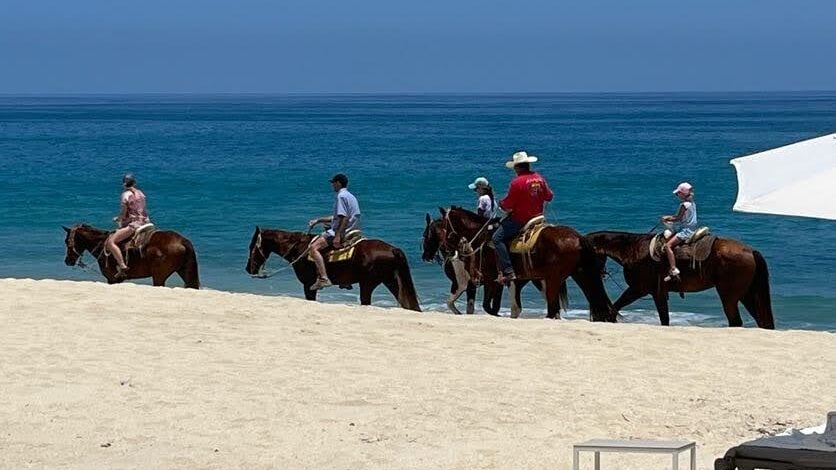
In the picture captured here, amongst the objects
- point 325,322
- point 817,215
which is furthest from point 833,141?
point 325,322

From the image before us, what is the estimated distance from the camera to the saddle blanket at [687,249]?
56.4 ft

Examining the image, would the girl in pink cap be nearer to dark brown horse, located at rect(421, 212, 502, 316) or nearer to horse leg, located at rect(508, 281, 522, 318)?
horse leg, located at rect(508, 281, 522, 318)

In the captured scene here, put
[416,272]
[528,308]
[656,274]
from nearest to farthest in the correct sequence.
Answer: [656,274], [528,308], [416,272]

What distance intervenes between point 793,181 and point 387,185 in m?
48.8

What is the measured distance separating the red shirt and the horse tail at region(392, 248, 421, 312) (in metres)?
2.10

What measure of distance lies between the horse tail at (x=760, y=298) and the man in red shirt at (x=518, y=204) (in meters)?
2.73

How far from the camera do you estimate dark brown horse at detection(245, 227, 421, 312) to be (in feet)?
60.6

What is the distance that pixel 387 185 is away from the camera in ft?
186

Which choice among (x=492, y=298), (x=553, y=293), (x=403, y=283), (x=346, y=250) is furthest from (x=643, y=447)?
(x=492, y=298)

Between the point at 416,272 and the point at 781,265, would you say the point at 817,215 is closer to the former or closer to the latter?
the point at 416,272

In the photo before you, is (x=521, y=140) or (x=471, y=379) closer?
(x=471, y=379)

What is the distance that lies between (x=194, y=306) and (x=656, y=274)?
5.68 m

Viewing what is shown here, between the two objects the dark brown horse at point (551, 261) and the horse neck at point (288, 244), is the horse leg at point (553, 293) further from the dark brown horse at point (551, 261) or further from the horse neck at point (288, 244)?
the horse neck at point (288, 244)

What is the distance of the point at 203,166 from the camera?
68.6m
